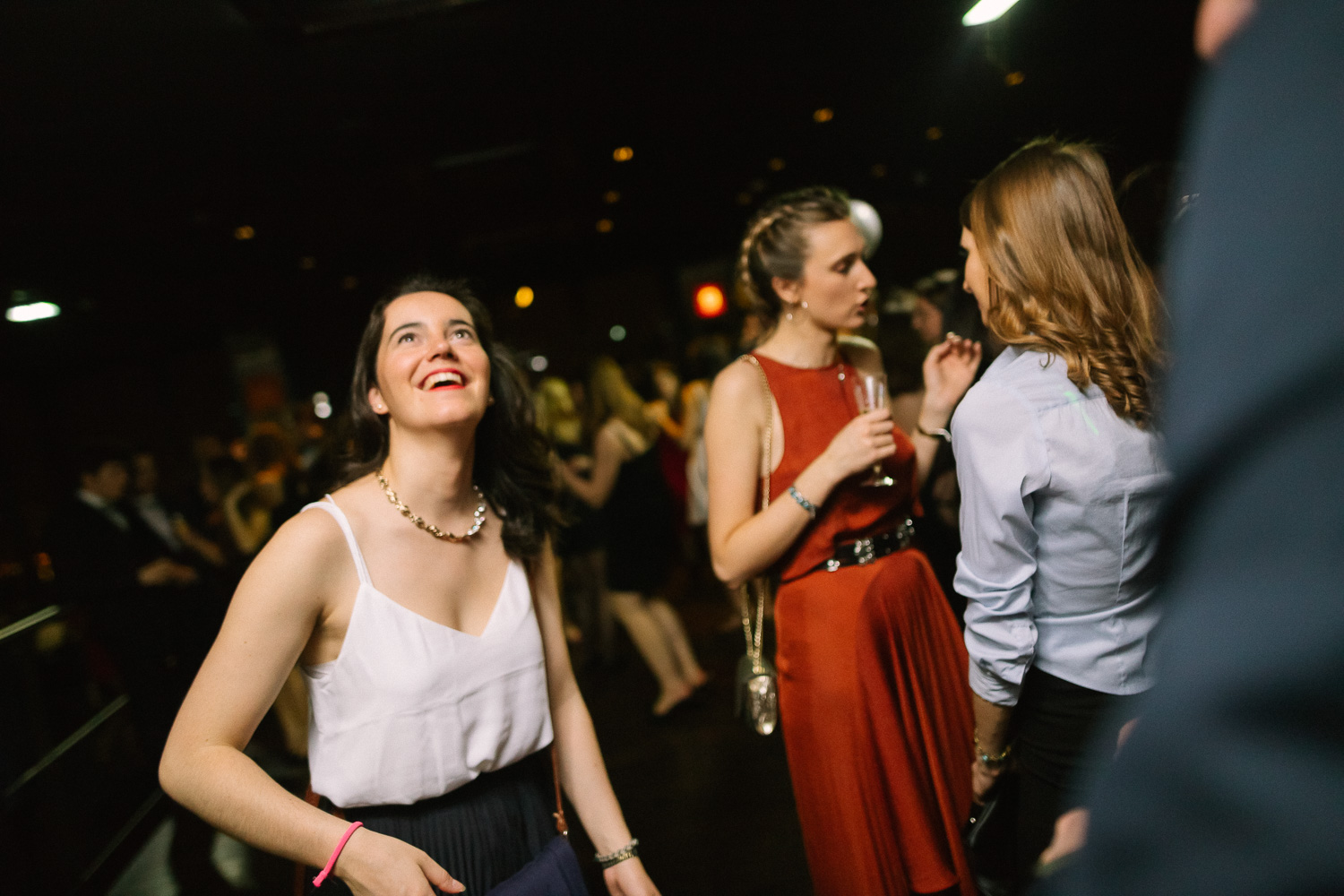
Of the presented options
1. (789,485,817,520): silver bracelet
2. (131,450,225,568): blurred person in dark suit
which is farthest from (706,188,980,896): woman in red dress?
(131,450,225,568): blurred person in dark suit

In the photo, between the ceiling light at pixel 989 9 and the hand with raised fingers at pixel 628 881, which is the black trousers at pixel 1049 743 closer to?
the hand with raised fingers at pixel 628 881

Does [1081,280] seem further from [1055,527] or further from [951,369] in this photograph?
[951,369]

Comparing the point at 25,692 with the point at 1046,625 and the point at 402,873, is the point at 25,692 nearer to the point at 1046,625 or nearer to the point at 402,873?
the point at 402,873

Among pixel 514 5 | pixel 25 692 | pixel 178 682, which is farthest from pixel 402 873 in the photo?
pixel 514 5

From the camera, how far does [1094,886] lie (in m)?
0.36

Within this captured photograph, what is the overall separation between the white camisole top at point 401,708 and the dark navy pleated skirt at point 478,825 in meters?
0.04

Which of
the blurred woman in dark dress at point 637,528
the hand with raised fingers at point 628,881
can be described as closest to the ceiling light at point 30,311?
the blurred woman in dark dress at point 637,528

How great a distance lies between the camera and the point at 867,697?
179cm

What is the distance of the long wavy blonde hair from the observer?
1274mm

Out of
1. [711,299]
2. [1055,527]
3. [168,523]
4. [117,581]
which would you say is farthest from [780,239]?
[711,299]

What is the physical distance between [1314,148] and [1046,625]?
1.22 meters

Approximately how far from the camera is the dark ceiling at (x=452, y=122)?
3.72m

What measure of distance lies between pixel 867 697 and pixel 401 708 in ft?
3.40

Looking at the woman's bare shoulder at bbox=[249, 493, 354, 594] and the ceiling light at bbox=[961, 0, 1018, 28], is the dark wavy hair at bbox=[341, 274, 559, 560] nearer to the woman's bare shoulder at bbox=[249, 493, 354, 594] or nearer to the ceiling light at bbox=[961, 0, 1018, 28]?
the woman's bare shoulder at bbox=[249, 493, 354, 594]
